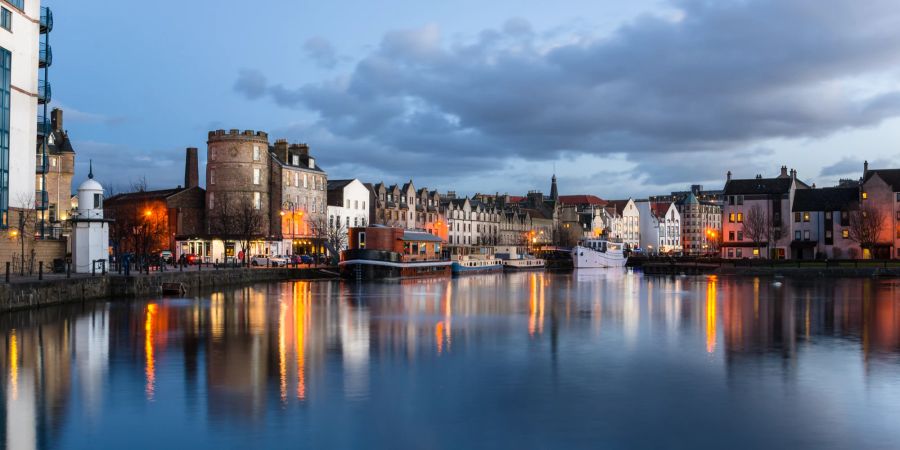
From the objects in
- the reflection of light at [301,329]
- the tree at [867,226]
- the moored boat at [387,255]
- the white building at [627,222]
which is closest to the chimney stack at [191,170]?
the moored boat at [387,255]

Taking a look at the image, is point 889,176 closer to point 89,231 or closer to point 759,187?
point 759,187

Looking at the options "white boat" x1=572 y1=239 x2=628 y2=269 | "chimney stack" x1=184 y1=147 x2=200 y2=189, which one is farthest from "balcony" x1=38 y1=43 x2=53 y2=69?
"white boat" x1=572 y1=239 x2=628 y2=269

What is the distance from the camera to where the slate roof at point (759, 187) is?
110 m

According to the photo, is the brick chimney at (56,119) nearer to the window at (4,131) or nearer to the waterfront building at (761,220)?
the window at (4,131)

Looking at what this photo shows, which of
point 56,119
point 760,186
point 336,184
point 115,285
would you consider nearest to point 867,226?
point 760,186

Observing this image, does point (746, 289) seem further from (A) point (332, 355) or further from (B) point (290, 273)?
(A) point (332, 355)

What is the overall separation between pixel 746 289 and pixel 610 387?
4540 cm

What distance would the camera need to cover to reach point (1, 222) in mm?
45656

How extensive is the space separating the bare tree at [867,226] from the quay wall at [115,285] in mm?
66057

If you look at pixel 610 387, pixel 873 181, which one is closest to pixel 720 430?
pixel 610 387

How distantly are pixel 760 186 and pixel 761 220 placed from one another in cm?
677

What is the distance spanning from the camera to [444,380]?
2020cm

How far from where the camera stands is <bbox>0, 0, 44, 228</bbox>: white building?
4647 cm

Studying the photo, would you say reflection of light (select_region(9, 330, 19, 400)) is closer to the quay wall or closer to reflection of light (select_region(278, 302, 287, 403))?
reflection of light (select_region(278, 302, 287, 403))
